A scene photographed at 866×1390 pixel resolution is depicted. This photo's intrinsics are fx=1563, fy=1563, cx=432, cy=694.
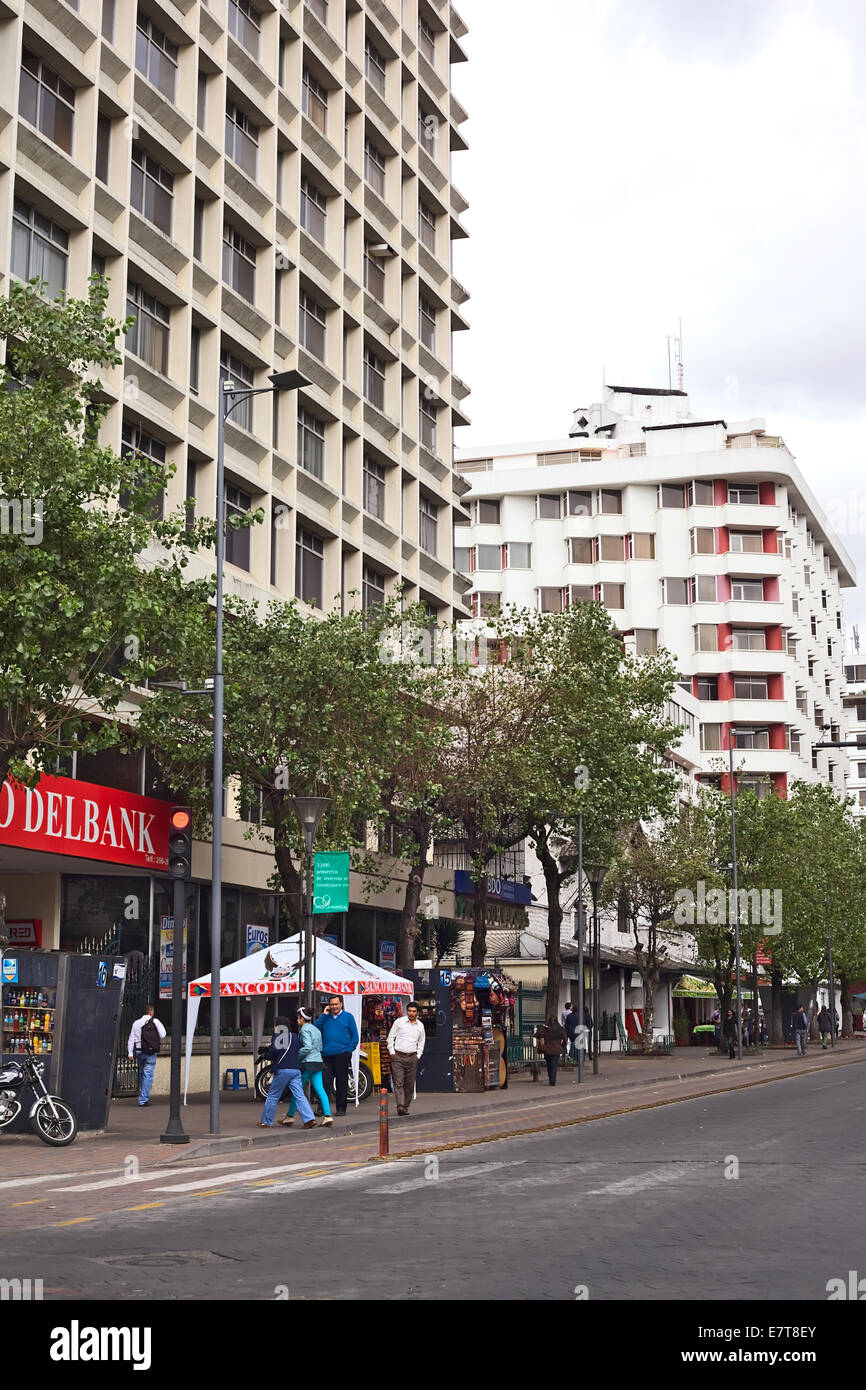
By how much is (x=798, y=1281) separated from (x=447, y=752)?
26.2 metres

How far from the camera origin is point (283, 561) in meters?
38.6

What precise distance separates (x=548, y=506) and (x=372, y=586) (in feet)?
141

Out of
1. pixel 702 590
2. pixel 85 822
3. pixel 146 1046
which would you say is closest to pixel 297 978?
pixel 146 1046

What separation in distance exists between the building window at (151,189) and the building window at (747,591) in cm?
5423

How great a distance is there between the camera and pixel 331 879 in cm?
2491

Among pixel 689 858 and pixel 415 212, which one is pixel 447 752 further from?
pixel 415 212

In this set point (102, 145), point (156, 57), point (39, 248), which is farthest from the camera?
point (156, 57)

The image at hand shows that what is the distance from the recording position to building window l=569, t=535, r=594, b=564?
85938mm

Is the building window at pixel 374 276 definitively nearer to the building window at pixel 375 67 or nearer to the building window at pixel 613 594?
the building window at pixel 375 67

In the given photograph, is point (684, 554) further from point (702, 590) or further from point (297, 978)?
point (297, 978)

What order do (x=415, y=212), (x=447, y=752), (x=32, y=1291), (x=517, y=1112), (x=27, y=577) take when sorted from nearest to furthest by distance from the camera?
(x=32, y=1291)
(x=27, y=577)
(x=517, y=1112)
(x=447, y=752)
(x=415, y=212)

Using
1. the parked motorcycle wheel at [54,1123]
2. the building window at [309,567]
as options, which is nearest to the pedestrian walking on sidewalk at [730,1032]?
the building window at [309,567]
